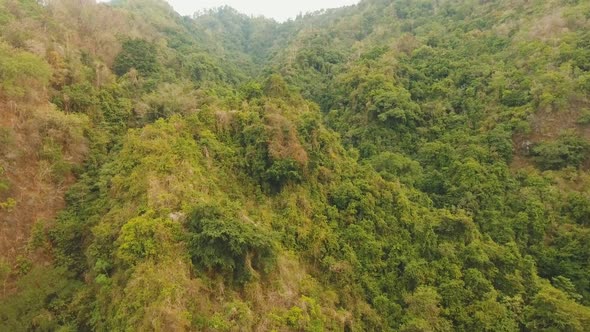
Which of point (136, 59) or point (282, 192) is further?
point (136, 59)

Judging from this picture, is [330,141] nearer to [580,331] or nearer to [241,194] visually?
[241,194]

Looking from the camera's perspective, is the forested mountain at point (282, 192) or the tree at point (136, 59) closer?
the forested mountain at point (282, 192)

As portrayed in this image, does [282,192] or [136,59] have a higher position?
[136,59]

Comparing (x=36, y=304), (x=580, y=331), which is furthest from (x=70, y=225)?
(x=580, y=331)

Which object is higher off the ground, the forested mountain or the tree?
the tree

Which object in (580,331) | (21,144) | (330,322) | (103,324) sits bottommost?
(580,331)

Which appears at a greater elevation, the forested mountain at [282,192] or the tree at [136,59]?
the tree at [136,59]

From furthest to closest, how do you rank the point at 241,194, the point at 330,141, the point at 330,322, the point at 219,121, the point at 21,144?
the point at 330,141
the point at 219,121
the point at 241,194
the point at 21,144
the point at 330,322

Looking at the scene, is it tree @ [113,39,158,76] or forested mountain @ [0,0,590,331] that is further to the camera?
tree @ [113,39,158,76]
